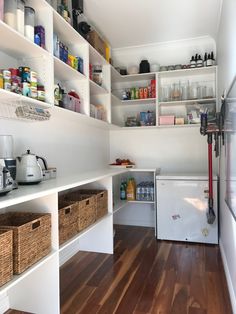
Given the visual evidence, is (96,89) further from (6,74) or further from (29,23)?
(6,74)

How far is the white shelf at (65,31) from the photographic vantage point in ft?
6.36

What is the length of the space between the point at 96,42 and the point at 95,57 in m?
0.15

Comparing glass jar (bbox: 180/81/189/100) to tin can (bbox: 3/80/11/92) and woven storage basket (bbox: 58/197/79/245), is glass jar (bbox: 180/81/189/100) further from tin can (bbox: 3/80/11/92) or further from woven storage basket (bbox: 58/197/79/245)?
tin can (bbox: 3/80/11/92)

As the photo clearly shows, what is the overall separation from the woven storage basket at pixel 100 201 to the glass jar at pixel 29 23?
140cm

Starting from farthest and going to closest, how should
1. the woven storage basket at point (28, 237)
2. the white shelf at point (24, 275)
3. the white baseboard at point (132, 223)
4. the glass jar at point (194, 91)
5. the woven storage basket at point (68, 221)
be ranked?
the white baseboard at point (132, 223), the glass jar at point (194, 91), the woven storage basket at point (68, 221), the woven storage basket at point (28, 237), the white shelf at point (24, 275)

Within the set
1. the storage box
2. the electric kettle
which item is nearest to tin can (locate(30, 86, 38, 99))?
the electric kettle

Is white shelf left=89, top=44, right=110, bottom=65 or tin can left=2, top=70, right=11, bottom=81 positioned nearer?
tin can left=2, top=70, right=11, bottom=81

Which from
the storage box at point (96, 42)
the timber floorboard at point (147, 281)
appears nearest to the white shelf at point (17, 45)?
the storage box at point (96, 42)

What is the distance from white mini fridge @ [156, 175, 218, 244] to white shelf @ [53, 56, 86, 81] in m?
1.51

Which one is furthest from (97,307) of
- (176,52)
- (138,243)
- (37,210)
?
(176,52)

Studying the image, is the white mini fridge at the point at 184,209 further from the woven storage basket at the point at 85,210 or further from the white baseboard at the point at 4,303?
the white baseboard at the point at 4,303

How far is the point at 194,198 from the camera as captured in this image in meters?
3.01

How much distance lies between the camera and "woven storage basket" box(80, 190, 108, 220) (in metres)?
2.42

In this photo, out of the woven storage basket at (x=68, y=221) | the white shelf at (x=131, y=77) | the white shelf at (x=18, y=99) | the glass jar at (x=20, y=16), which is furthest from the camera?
the white shelf at (x=131, y=77)
